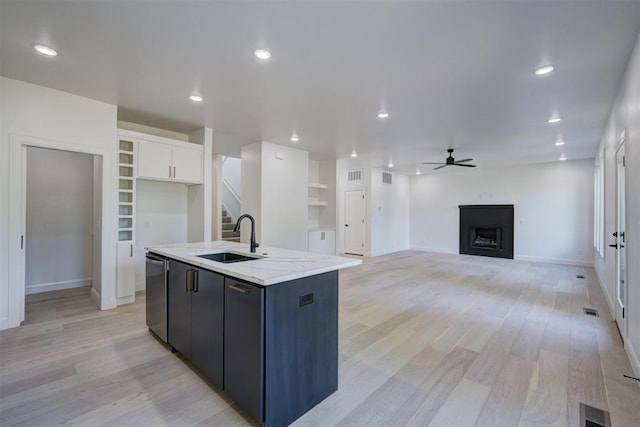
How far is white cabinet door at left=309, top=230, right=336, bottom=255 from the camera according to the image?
23.0ft

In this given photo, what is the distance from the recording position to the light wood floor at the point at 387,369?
191 cm

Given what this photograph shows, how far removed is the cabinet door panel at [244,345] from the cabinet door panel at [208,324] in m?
0.09

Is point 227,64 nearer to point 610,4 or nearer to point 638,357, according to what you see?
point 610,4

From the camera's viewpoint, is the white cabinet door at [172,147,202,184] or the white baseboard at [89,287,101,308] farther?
the white cabinet door at [172,147,202,184]

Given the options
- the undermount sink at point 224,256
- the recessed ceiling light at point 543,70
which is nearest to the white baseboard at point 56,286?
the undermount sink at point 224,256

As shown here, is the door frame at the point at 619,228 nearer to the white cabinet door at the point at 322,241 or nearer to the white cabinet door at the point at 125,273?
the white cabinet door at the point at 322,241

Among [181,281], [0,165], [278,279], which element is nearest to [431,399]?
[278,279]

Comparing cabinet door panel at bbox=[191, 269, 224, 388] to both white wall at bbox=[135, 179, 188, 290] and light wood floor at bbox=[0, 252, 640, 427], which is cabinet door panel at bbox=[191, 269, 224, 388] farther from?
white wall at bbox=[135, 179, 188, 290]

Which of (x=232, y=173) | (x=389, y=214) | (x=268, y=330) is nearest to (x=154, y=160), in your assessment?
(x=268, y=330)

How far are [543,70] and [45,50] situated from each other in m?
4.53

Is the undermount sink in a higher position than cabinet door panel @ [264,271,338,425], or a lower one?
higher

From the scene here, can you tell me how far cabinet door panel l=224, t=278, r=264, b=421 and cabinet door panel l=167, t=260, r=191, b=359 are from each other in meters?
0.64

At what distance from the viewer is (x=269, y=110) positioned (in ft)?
13.3

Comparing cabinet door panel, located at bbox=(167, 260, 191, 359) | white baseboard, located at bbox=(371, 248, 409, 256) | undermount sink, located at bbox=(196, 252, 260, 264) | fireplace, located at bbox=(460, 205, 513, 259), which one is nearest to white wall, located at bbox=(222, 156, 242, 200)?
white baseboard, located at bbox=(371, 248, 409, 256)
